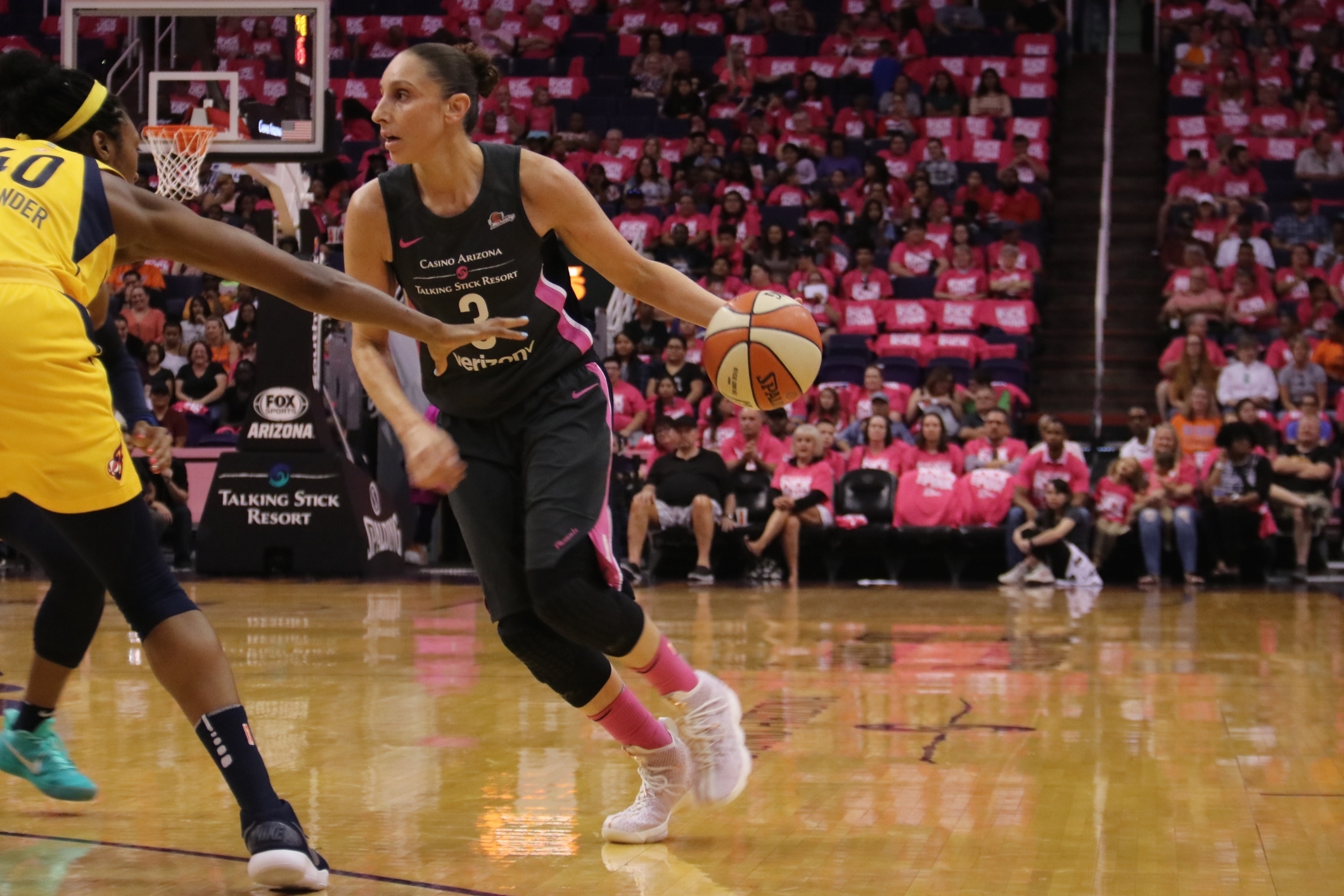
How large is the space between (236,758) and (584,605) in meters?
0.85

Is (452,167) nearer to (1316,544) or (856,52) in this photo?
(1316,544)

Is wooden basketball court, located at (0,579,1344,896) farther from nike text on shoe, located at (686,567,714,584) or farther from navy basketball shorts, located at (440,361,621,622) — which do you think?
nike text on shoe, located at (686,567,714,584)

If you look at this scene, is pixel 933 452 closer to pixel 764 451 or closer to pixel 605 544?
pixel 764 451

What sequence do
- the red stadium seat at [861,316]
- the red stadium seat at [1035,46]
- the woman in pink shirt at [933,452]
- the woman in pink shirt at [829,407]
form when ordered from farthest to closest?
the red stadium seat at [1035,46] < the red stadium seat at [861,316] < the woman in pink shirt at [829,407] < the woman in pink shirt at [933,452]

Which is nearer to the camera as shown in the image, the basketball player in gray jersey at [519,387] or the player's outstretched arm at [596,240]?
the basketball player in gray jersey at [519,387]

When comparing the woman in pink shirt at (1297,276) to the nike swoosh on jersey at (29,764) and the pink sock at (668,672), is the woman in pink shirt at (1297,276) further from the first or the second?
the nike swoosh on jersey at (29,764)

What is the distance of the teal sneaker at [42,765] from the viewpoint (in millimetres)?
3865

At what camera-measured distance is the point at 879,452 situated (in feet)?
40.8

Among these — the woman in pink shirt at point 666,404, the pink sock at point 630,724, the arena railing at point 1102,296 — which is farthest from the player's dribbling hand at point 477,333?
the arena railing at point 1102,296

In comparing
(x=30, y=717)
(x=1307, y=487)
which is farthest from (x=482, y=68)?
(x=1307, y=487)

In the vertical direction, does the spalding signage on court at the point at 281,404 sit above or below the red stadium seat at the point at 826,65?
below

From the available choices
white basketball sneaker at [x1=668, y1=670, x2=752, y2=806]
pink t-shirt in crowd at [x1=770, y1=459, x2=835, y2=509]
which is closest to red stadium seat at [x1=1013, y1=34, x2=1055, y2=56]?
pink t-shirt in crowd at [x1=770, y1=459, x2=835, y2=509]

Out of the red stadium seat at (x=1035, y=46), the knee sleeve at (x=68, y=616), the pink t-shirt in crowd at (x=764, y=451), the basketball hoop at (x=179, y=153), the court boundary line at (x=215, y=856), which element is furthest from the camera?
the red stadium seat at (x=1035, y=46)

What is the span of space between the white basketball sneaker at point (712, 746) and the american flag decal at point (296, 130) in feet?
27.6
